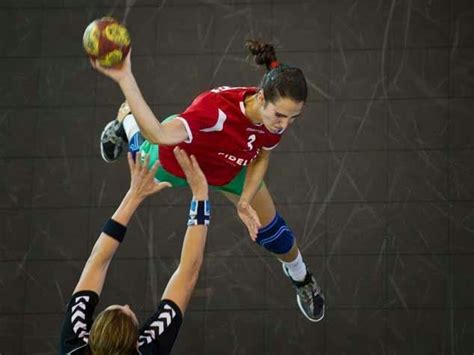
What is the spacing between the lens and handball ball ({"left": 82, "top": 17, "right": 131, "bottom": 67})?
8.70 feet

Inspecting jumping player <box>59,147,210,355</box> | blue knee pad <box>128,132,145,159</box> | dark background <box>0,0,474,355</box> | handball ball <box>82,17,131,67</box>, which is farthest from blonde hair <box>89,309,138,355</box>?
dark background <box>0,0,474,355</box>

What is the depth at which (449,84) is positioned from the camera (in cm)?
584

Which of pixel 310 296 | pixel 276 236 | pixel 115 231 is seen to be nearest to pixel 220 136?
pixel 276 236

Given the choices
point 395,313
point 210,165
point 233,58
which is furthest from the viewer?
point 233,58

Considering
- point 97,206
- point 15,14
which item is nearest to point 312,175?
point 97,206

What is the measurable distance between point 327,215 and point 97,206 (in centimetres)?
154

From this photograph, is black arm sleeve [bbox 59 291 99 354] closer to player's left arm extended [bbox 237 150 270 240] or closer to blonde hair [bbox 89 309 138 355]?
blonde hair [bbox 89 309 138 355]

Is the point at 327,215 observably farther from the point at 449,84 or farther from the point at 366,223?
the point at 449,84

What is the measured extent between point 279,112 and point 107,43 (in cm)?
70

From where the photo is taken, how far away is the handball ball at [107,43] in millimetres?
2650

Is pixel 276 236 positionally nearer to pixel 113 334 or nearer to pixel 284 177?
pixel 113 334

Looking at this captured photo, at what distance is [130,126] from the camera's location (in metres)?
3.63

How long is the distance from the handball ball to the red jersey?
1.49 feet

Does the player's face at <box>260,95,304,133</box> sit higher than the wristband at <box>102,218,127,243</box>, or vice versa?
the player's face at <box>260,95,304,133</box>
